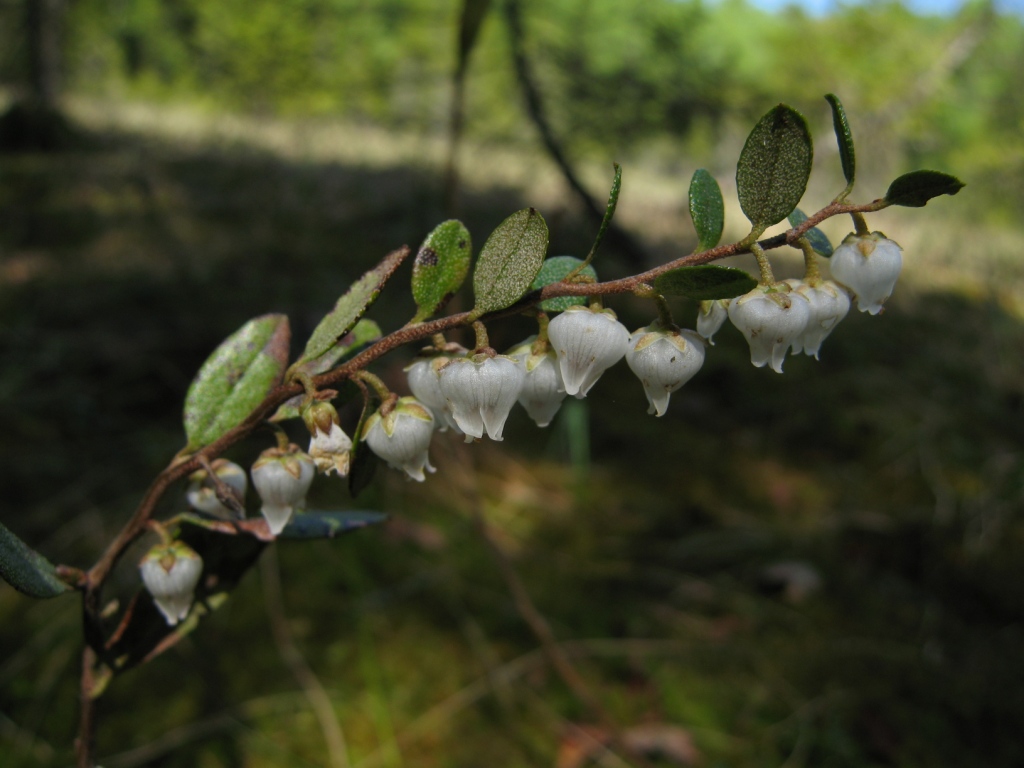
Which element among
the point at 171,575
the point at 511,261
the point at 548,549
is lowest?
the point at 548,549

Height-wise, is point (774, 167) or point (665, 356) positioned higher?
point (774, 167)

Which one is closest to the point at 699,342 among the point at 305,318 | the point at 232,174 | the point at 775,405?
the point at 305,318

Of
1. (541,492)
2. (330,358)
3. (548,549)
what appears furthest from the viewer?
(541,492)

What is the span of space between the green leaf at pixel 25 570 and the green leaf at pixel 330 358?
15cm

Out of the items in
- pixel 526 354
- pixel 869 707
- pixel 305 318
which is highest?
pixel 526 354

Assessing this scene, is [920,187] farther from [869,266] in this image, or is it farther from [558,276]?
[558,276]

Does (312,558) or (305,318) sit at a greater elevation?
(305,318)

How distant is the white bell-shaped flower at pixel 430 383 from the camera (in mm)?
471

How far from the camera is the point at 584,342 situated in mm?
450

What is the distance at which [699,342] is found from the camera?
46 cm

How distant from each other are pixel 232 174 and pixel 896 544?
3.15 meters

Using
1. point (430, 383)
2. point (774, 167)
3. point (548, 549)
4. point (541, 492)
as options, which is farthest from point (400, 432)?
point (541, 492)

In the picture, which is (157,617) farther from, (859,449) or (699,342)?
(859,449)

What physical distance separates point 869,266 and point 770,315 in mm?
73
